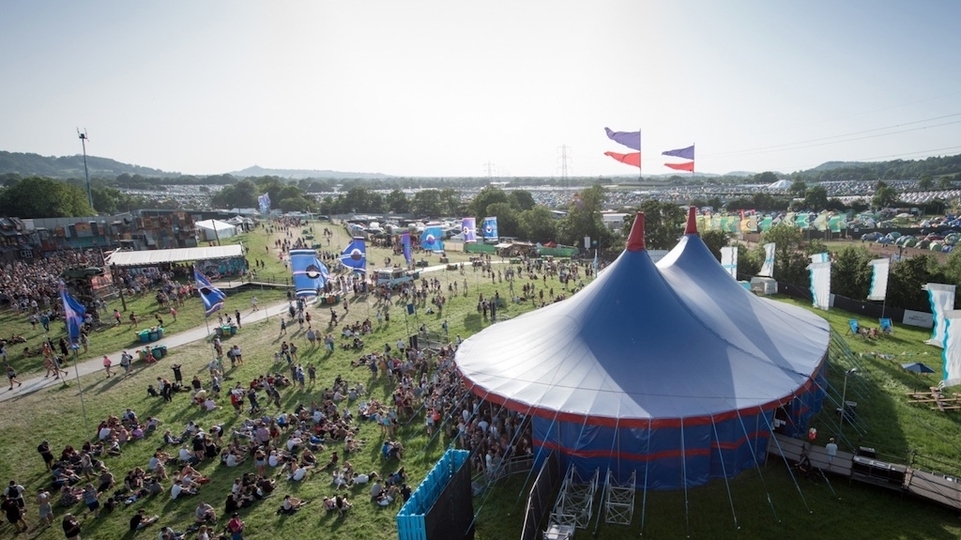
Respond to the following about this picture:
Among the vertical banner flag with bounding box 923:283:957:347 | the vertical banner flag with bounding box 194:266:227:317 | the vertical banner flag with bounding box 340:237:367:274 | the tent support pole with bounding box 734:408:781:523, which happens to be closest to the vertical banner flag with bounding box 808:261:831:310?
the vertical banner flag with bounding box 923:283:957:347

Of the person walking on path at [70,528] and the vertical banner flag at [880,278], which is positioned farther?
the vertical banner flag at [880,278]

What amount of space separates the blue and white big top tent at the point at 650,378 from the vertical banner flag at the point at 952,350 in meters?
2.79

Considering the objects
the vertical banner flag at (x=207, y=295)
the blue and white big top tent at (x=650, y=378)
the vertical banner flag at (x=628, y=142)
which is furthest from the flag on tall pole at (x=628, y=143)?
the vertical banner flag at (x=207, y=295)

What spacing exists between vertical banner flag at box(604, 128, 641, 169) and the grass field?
10.5 m

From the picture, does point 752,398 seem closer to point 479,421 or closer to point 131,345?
point 479,421

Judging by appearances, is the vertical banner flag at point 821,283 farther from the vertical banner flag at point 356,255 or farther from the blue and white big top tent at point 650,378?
the vertical banner flag at point 356,255

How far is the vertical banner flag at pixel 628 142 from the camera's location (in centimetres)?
1819

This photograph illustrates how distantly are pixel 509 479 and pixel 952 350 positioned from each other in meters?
12.8

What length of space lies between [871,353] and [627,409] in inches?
663

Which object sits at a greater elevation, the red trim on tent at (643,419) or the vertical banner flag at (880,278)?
the vertical banner flag at (880,278)

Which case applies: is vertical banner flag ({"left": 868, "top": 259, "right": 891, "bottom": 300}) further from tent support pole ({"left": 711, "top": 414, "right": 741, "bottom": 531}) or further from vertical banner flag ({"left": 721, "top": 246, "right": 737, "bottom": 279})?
tent support pole ({"left": 711, "top": 414, "right": 741, "bottom": 531})

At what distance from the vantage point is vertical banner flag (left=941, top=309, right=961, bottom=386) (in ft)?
43.2

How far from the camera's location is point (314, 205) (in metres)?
117

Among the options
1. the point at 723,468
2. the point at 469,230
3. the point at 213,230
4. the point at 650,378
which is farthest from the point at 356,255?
the point at 213,230
